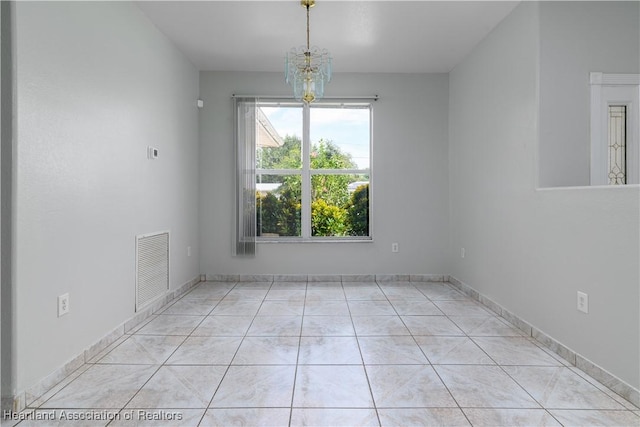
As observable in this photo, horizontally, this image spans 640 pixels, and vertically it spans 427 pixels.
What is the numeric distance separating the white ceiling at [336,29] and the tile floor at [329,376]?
A: 2.70m

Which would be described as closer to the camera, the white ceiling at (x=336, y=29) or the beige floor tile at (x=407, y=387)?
the beige floor tile at (x=407, y=387)

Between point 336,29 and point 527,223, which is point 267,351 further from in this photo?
point 336,29

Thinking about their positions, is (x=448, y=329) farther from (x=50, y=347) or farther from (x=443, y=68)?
(x=443, y=68)

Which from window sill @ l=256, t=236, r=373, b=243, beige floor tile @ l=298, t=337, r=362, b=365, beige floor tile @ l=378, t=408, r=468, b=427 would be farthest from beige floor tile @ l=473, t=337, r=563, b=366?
window sill @ l=256, t=236, r=373, b=243

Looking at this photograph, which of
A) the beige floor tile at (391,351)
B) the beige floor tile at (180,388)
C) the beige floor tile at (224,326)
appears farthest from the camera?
the beige floor tile at (224,326)

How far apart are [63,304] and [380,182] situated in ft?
11.5

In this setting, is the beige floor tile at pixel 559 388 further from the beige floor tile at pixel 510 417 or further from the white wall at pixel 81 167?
the white wall at pixel 81 167

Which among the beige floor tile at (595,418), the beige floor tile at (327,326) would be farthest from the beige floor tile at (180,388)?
the beige floor tile at (595,418)

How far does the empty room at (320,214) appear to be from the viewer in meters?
1.84

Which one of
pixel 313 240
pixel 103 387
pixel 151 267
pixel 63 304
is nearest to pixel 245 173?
pixel 313 240

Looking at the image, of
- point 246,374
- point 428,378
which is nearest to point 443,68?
point 428,378

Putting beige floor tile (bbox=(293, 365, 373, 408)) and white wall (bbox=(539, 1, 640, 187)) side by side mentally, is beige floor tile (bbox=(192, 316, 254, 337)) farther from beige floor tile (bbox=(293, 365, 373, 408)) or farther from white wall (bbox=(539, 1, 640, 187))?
white wall (bbox=(539, 1, 640, 187))

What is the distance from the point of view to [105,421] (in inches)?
66.3

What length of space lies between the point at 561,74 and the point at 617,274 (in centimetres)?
160
